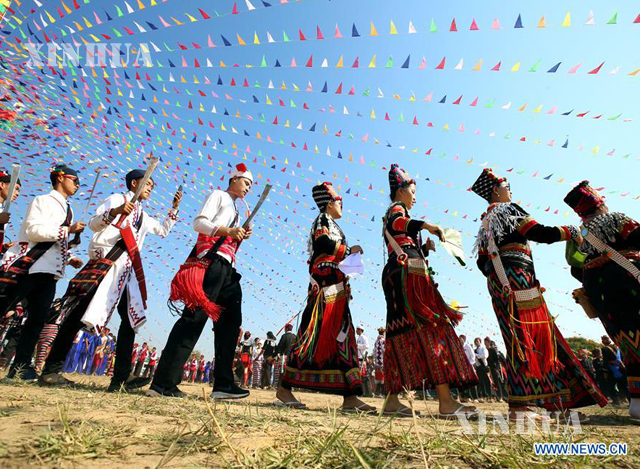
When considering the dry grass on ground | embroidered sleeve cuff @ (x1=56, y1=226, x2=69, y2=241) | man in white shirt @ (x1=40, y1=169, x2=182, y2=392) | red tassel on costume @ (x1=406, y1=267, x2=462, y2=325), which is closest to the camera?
the dry grass on ground

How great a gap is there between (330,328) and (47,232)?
9.37 ft

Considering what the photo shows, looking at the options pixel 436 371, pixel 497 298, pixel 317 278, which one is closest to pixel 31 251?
pixel 317 278

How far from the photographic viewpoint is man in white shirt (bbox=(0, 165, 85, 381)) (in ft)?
11.4

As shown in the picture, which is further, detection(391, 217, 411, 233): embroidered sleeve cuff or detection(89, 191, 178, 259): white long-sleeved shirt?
detection(89, 191, 178, 259): white long-sleeved shirt

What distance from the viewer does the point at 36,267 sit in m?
3.53

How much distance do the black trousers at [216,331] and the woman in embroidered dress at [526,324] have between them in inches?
90.4

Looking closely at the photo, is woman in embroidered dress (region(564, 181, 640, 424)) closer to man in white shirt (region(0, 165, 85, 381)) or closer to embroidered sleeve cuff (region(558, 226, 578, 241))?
embroidered sleeve cuff (region(558, 226, 578, 241))

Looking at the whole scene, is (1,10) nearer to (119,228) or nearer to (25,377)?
(119,228)

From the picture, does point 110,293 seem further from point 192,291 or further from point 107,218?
point 192,291

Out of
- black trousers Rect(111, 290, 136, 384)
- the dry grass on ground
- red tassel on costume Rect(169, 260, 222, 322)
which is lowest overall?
the dry grass on ground

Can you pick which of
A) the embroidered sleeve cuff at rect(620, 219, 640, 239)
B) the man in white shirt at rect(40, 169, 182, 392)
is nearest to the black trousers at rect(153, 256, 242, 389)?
the man in white shirt at rect(40, 169, 182, 392)

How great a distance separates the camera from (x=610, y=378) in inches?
345

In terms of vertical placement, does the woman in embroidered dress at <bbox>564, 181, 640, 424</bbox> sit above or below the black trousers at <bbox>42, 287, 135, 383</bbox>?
above

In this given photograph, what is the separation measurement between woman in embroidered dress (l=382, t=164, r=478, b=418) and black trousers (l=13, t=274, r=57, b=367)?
3.26 metres
